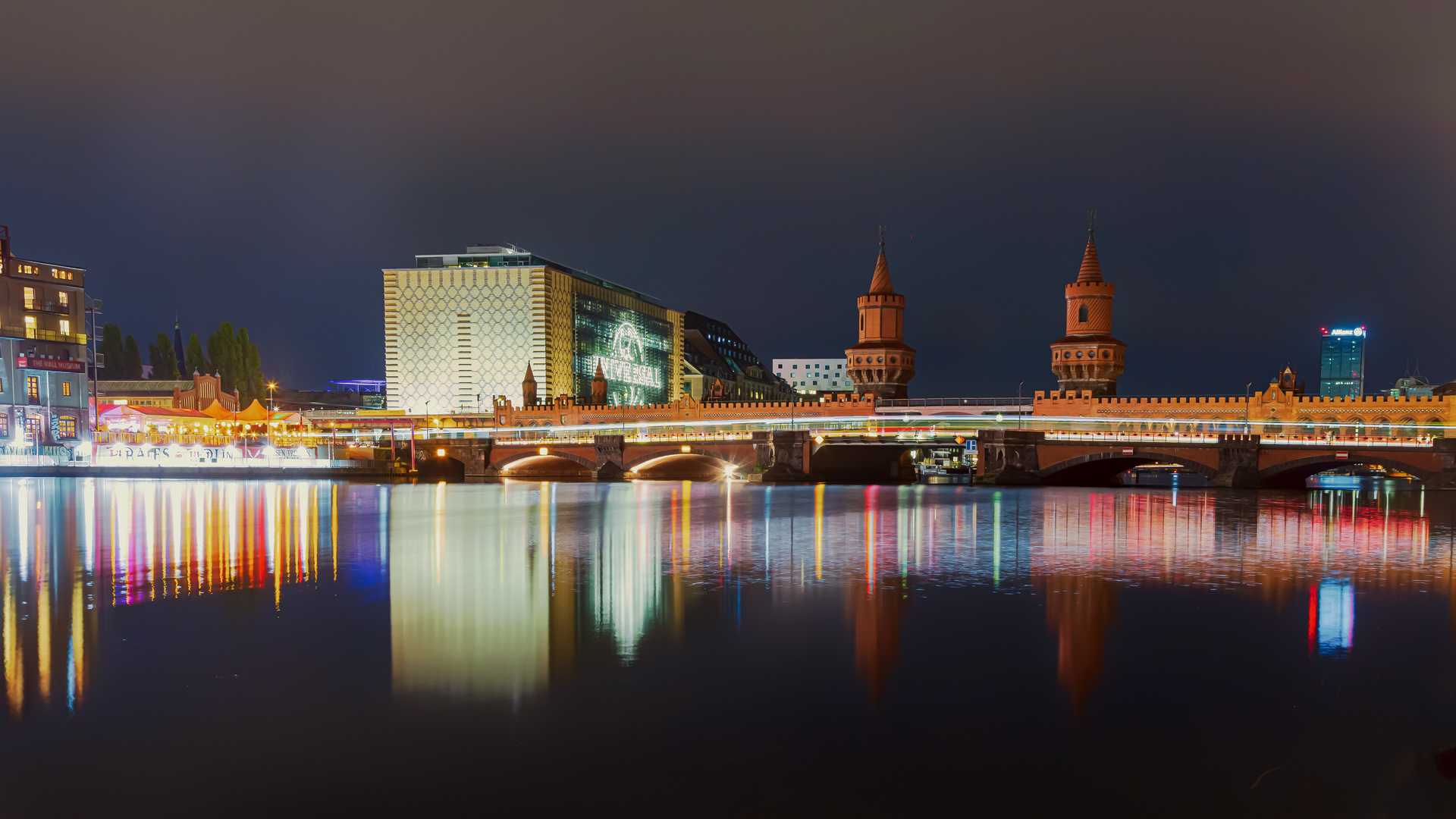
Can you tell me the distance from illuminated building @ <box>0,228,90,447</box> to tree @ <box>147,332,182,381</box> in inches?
1549

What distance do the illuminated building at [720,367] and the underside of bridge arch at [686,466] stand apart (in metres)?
38.8

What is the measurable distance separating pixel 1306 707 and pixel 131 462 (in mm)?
84165

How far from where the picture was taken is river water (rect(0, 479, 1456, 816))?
879 centimetres

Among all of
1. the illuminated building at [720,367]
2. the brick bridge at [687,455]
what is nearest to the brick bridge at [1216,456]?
the brick bridge at [687,455]

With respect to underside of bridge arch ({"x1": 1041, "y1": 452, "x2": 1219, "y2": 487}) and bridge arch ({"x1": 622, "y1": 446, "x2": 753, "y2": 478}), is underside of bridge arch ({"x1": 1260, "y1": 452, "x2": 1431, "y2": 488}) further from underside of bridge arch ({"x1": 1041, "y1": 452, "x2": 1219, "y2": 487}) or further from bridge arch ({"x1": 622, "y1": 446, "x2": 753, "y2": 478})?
bridge arch ({"x1": 622, "y1": 446, "x2": 753, "y2": 478})

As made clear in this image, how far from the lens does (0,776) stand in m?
8.82

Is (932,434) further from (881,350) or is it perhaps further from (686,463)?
(686,463)

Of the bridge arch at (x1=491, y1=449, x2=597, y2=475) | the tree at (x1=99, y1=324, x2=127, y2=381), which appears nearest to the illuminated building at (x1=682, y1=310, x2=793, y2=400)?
the bridge arch at (x1=491, y1=449, x2=597, y2=475)

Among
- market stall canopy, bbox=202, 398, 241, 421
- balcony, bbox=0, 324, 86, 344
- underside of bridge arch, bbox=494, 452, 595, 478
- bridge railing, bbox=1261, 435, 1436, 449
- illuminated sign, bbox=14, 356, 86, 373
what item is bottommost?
underside of bridge arch, bbox=494, 452, 595, 478

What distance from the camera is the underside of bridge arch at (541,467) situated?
249ft

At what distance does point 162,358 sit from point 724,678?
440ft

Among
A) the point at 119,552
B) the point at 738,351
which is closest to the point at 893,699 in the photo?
the point at 119,552

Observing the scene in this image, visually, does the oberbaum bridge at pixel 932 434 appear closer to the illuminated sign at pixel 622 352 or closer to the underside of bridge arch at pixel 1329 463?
the underside of bridge arch at pixel 1329 463

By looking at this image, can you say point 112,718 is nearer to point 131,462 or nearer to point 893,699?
point 893,699
